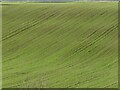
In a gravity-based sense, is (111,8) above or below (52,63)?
above

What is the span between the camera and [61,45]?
2575cm

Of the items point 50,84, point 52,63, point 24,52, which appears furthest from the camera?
point 24,52

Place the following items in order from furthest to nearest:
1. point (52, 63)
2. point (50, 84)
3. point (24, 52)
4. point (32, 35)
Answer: point (32, 35) < point (24, 52) < point (52, 63) < point (50, 84)

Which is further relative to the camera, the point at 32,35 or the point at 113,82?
the point at 32,35

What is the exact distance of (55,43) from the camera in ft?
85.3

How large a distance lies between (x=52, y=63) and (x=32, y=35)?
175 inches

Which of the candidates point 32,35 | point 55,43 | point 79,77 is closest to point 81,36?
point 55,43

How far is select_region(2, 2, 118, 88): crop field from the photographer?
20859mm

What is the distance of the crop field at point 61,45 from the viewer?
20.9 m

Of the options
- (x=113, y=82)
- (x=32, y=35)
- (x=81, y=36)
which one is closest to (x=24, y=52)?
(x=32, y=35)

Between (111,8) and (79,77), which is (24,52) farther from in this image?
(111,8)

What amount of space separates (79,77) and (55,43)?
5660mm

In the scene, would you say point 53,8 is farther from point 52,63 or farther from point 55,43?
point 52,63

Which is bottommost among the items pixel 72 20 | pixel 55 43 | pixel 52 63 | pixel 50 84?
pixel 50 84
